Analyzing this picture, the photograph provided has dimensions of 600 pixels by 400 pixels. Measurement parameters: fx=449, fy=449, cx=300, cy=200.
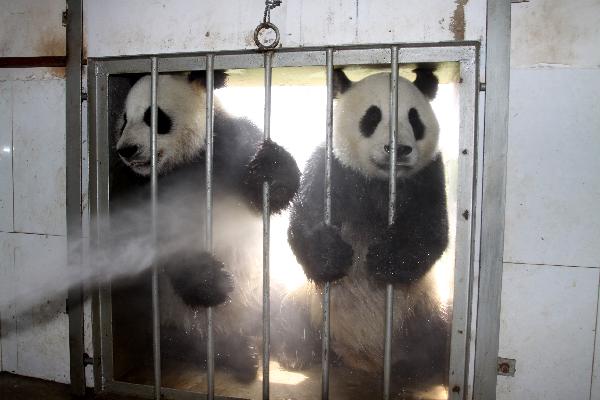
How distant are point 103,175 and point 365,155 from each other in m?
1.57

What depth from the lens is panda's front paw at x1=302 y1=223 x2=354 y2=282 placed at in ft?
7.83

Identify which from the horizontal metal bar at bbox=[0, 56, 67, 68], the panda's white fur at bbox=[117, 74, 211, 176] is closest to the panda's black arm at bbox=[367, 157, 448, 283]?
the panda's white fur at bbox=[117, 74, 211, 176]

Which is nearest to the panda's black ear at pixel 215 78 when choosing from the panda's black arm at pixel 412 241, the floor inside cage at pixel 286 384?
the panda's black arm at pixel 412 241

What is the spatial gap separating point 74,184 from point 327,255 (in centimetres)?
152

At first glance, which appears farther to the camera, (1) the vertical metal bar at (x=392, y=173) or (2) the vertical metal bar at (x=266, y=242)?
(2) the vertical metal bar at (x=266, y=242)

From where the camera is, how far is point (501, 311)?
2.18 metres

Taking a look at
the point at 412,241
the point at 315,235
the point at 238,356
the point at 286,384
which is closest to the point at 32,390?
the point at 238,356

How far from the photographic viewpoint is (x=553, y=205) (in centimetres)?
211

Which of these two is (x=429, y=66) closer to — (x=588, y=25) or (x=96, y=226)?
(x=588, y=25)

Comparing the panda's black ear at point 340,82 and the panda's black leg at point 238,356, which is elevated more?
the panda's black ear at point 340,82

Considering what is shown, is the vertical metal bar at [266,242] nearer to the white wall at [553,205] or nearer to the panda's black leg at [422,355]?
the panda's black leg at [422,355]

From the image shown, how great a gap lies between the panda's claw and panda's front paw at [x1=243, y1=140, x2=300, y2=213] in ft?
0.86

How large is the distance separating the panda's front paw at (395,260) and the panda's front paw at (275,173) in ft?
1.87

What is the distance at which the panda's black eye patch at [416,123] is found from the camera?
105 inches
